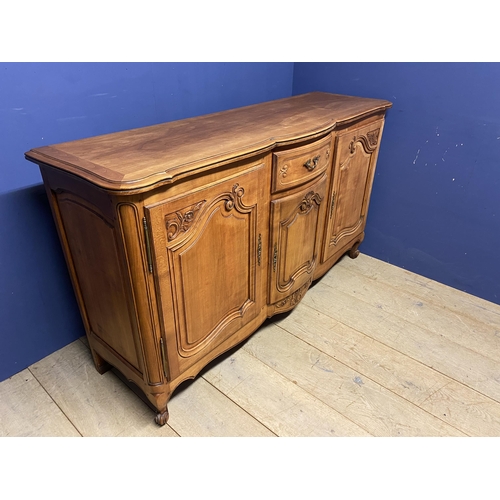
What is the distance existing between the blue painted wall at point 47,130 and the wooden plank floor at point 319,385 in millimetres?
160

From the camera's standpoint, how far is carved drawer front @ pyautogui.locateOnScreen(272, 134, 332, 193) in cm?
125

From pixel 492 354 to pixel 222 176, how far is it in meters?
1.28

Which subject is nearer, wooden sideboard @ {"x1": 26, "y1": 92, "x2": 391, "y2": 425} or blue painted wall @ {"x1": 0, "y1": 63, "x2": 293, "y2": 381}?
wooden sideboard @ {"x1": 26, "y1": 92, "x2": 391, "y2": 425}

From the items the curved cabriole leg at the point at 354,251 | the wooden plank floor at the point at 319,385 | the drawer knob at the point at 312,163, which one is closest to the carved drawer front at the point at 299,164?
the drawer knob at the point at 312,163

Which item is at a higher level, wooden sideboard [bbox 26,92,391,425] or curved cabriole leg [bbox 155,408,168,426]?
wooden sideboard [bbox 26,92,391,425]

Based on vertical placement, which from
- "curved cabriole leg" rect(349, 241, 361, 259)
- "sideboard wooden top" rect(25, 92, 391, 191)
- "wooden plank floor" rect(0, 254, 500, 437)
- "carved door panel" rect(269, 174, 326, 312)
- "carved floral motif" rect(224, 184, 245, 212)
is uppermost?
"sideboard wooden top" rect(25, 92, 391, 191)

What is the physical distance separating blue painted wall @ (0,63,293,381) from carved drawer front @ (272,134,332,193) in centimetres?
55

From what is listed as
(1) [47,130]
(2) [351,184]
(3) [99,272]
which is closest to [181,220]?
(3) [99,272]

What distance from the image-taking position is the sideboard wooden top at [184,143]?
919 mm

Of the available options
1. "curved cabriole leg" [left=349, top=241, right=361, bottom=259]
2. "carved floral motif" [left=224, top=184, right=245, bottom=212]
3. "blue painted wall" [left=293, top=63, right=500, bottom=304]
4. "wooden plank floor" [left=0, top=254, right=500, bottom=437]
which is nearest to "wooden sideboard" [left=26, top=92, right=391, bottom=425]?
"carved floral motif" [left=224, top=184, right=245, bottom=212]

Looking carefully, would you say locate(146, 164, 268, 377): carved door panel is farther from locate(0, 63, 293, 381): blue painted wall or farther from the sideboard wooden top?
locate(0, 63, 293, 381): blue painted wall

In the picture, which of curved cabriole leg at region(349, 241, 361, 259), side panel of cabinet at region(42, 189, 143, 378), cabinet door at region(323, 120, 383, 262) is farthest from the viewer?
curved cabriole leg at region(349, 241, 361, 259)
